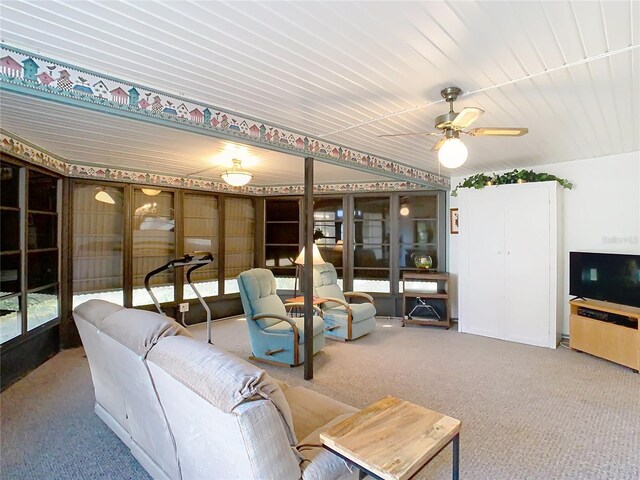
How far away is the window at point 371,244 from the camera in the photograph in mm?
6043

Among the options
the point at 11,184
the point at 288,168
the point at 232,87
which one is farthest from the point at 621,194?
the point at 11,184

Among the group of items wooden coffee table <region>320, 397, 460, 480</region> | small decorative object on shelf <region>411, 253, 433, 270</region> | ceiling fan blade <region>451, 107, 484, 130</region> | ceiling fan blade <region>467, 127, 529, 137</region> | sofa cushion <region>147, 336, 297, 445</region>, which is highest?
ceiling fan blade <region>451, 107, 484, 130</region>

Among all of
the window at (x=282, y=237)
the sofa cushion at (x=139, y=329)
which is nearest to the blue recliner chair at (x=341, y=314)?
the window at (x=282, y=237)

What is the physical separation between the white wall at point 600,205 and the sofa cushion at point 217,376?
463 cm

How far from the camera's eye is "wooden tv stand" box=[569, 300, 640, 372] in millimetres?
3551

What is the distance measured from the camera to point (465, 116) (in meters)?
2.12

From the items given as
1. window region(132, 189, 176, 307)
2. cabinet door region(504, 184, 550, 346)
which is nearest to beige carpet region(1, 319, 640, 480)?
cabinet door region(504, 184, 550, 346)

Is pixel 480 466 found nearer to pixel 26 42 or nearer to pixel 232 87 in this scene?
pixel 232 87

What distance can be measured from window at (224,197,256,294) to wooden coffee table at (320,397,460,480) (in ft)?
15.0

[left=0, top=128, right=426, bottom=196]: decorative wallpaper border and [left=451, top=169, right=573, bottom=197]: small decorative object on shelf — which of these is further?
[left=451, top=169, right=573, bottom=197]: small decorative object on shelf

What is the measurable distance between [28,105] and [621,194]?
19.6 feet

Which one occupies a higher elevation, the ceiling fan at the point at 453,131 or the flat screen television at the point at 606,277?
the ceiling fan at the point at 453,131

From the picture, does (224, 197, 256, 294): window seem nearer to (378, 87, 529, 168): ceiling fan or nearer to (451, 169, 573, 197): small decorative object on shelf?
(451, 169, 573, 197): small decorative object on shelf

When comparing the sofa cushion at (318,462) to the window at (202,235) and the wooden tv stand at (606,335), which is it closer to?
the wooden tv stand at (606,335)
